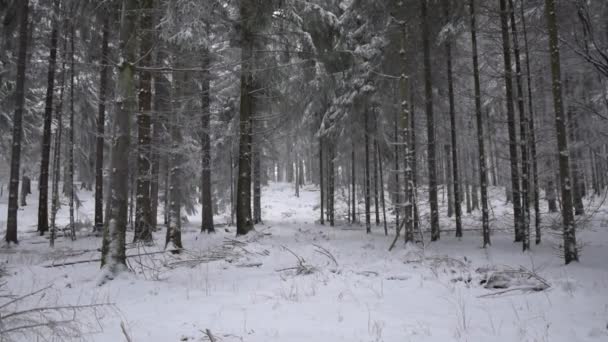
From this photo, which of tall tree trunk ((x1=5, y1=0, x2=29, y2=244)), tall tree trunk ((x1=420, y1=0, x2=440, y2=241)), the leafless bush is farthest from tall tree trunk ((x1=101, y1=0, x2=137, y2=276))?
tall tree trunk ((x1=420, y1=0, x2=440, y2=241))

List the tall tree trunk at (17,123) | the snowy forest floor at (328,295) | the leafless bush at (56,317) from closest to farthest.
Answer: the leafless bush at (56,317) < the snowy forest floor at (328,295) < the tall tree trunk at (17,123)

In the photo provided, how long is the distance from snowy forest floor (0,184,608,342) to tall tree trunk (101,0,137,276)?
0.81 metres

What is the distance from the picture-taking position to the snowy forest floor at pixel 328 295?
13.2ft

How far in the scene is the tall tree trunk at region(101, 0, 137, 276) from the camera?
6.73 m

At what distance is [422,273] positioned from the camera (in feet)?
23.3

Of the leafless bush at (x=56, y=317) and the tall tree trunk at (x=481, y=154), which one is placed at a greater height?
the tall tree trunk at (x=481, y=154)

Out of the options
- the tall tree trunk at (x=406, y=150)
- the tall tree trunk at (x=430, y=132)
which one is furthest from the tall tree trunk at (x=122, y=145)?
the tall tree trunk at (x=430, y=132)

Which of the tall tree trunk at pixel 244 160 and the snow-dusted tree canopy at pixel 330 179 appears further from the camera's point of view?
the tall tree trunk at pixel 244 160

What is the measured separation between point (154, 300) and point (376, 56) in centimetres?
1238

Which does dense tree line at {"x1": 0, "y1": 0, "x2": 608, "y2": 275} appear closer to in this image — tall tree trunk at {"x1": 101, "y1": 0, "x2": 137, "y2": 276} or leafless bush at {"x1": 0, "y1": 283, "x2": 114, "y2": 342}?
tall tree trunk at {"x1": 101, "y1": 0, "x2": 137, "y2": 276}

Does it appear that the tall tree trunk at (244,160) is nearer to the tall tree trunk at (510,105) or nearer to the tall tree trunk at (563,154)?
the tall tree trunk at (510,105)

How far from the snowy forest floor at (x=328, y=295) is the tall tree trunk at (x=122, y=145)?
31.7 inches

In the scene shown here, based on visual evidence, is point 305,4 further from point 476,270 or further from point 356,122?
point 476,270

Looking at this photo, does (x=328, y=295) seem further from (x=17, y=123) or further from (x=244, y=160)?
(x=17, y=123)
